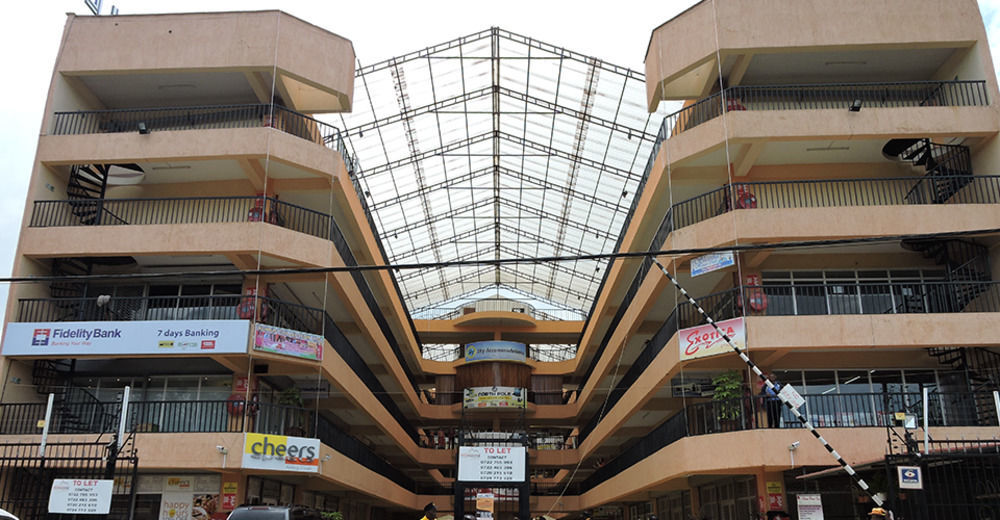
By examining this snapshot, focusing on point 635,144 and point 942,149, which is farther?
point 635,144

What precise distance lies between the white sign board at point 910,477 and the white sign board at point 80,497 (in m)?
15.3

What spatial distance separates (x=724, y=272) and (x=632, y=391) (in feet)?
30.0

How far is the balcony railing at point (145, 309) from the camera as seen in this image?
25078 mm

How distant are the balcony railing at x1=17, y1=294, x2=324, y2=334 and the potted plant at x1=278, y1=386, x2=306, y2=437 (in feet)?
8.02

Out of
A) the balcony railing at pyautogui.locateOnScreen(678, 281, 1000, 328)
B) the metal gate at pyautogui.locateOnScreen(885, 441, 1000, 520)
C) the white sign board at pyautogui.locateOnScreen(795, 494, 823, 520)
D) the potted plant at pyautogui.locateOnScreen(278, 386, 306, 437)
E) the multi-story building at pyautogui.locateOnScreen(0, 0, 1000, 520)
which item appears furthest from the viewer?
the potted plant at pyautogui.locateOnScreen(278, 386, 306, 437)

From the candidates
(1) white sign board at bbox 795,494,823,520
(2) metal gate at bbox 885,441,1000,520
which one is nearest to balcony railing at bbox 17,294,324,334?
(1) white sign board at bbox 795,494,823,520

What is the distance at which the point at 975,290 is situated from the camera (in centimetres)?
2375

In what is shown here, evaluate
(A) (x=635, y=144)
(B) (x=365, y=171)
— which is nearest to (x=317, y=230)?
(B) (x=365, y=171)

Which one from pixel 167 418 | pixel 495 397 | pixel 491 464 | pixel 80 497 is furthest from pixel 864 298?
pixel 495 397

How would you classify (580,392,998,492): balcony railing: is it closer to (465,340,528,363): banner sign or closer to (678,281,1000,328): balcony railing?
(678,281,1000,328): balcony railing

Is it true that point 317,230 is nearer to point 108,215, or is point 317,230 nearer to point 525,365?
point 108,215

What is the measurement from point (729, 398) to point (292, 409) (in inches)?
560

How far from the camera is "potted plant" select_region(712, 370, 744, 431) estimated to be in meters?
23.3

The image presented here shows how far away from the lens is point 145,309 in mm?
26719
